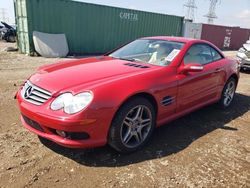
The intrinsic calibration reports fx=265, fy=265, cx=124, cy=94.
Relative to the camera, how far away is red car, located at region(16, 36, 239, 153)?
9.40 feet

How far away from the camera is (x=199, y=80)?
421cm

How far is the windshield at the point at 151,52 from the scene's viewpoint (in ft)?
13.1

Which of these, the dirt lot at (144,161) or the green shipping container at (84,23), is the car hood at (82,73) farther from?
the green shipping container at (84,23)

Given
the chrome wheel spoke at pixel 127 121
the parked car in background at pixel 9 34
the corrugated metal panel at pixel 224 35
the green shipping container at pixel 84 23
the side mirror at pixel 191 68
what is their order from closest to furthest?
the chrome wheel spoke at pixel 127 121 → the side mirror at pixel 191 68 → the green shipping container at pixel 84 23 → the parked car in background at pixel 9 34 → the corrugated metal panel at pixel 224 35

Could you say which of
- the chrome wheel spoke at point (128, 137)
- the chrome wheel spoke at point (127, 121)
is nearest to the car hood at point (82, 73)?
the chrome wheel spoke at point (127, 121)

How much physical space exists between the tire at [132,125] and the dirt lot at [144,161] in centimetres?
15

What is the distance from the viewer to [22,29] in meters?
12.9

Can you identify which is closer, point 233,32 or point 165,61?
point 165,61

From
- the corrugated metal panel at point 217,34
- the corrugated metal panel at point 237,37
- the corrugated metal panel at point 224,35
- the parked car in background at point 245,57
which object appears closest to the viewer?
the parked car in background at point 245,57

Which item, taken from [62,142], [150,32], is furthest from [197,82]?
[150,32]

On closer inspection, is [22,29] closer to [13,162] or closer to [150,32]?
[150,32]

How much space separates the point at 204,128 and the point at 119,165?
73.6 inches

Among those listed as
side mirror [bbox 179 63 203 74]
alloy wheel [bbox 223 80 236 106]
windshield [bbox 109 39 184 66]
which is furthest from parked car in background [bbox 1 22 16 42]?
side mirror [bbox 179 63 203 74]

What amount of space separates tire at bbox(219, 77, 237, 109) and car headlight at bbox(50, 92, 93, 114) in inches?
129
